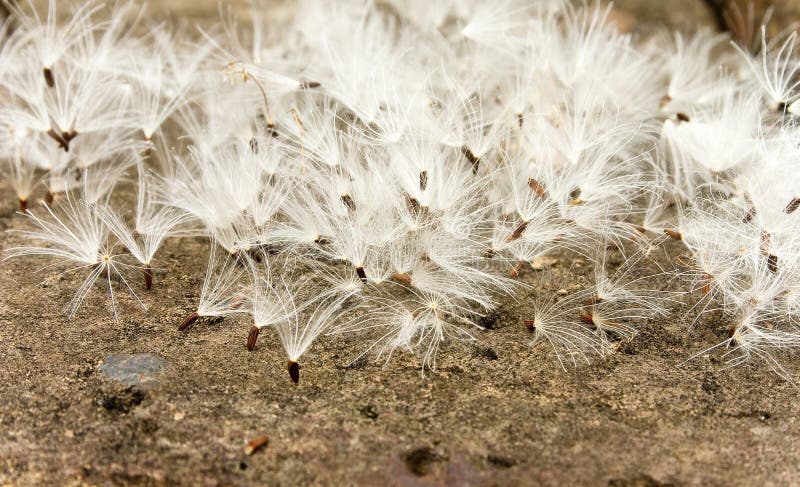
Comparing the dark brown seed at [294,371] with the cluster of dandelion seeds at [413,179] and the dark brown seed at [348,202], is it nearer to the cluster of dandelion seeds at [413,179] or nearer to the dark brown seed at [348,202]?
the cluster of dandelion seeds at [413,179]

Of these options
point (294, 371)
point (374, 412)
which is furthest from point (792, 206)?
point (294, 371)

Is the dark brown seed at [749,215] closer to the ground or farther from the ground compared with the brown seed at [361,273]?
farther from the ground

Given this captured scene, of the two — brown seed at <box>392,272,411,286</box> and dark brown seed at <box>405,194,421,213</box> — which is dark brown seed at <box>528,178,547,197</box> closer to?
dark brown seed at <box>405,194,421,213</box>

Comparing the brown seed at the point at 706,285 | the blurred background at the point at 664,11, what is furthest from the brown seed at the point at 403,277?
the blurred background at the point at 664,11

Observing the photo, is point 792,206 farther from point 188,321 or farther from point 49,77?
point 49,77

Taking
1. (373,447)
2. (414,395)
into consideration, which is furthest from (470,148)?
(373,447)

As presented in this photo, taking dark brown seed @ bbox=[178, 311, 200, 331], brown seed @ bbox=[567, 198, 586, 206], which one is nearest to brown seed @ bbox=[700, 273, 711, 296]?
brown seed @ bbox=[567, 198, 586, 206]

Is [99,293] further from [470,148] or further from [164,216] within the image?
[470,148]

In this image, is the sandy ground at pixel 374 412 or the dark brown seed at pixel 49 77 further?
the dark brown seed at pixel 49 77
